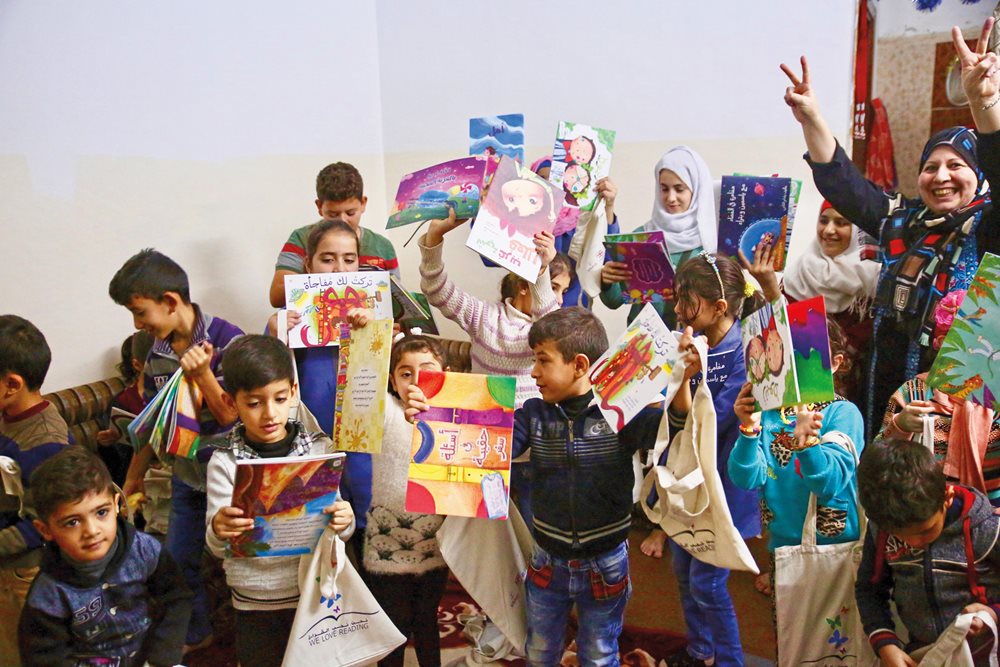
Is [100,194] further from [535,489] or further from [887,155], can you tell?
[887,155]

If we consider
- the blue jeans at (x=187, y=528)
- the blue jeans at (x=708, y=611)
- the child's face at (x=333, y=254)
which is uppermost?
the child's face at (x=333, y=254)

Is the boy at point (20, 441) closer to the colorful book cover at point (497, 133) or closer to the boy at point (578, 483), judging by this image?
the boy at point (578, 483)

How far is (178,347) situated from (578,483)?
135cm

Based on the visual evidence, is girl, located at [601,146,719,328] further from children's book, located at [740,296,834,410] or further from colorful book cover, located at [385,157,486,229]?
children's book, located at [740,296,834,410]

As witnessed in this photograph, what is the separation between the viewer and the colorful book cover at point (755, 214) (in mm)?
2770

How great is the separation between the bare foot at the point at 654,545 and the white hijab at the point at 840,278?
1.11 meters

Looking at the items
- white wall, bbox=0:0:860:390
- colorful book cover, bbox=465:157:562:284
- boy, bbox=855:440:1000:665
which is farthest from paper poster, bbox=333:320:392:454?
white wall, bbox=0:0:860:390

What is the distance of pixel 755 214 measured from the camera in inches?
110

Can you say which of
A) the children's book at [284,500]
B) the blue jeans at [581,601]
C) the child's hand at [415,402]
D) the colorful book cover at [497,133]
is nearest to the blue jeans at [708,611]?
the blue jeans at [581,601]

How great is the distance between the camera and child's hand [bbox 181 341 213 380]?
7.88 feet

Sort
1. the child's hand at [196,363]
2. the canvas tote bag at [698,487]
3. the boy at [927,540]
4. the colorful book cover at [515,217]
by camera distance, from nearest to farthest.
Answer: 1. the boy at [927,540]
2. the canvas tote bag at [698,487]
3. the child's hand at [196,363]
4. the colorful book cover at [515,217]

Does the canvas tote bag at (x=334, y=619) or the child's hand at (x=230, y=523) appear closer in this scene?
the child's hand at (x=230, y=523)

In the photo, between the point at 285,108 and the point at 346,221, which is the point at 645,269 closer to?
the point at 346,221

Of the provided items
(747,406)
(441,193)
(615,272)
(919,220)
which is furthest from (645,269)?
(747,406)
